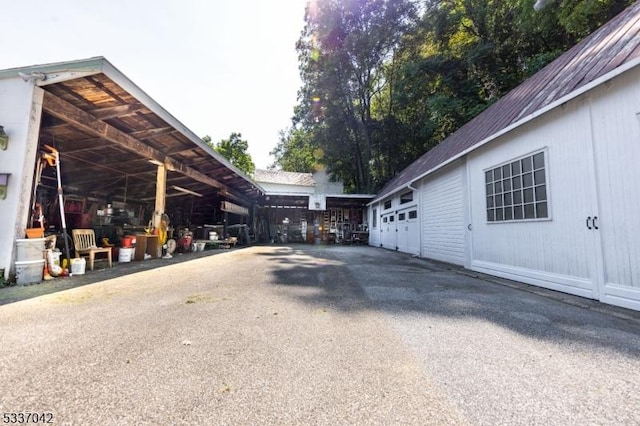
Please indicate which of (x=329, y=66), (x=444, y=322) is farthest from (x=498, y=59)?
(x=444, y=322)

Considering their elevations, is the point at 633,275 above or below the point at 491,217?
below

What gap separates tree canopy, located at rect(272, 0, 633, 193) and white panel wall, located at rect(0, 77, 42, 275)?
53.3 feet

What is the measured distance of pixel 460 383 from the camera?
177 cm

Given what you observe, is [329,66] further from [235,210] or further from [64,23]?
[64,23]

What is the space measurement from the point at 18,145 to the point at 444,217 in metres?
9.44

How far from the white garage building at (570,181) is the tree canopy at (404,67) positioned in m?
9.50

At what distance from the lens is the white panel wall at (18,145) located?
4332 millimetres

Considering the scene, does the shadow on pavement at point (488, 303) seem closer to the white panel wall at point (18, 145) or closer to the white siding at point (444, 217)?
the white siding at point (444, 217)

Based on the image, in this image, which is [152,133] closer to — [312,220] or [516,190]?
[516,190]

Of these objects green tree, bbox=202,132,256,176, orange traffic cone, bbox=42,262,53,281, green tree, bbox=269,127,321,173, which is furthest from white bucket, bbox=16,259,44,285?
green tree, bbox=269,127,321,173

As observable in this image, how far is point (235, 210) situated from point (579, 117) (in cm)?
1259

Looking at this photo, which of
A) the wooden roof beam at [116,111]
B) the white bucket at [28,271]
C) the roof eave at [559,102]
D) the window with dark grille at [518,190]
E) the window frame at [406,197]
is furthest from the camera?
the window frame at [406,197]

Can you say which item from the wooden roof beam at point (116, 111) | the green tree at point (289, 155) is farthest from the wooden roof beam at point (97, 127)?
the green tree at point (289, 155)

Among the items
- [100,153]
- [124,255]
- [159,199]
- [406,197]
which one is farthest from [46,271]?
[406,197]
